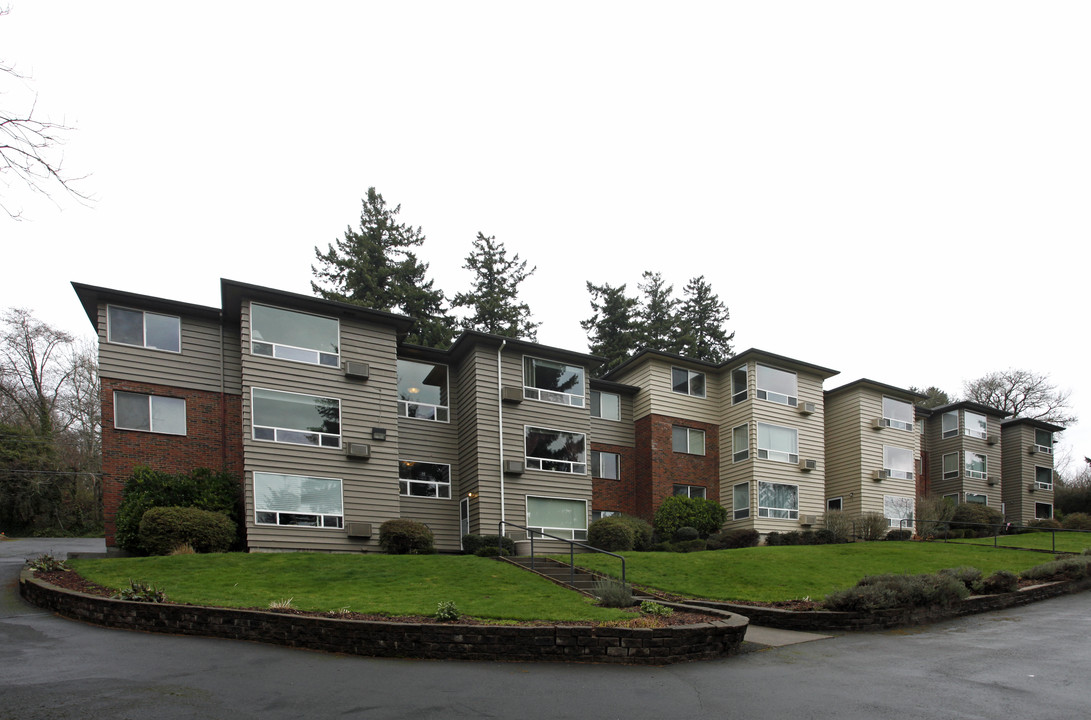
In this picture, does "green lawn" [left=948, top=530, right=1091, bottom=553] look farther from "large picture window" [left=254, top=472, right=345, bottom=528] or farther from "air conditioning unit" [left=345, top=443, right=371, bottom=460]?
"large picture window" [left=254, top=472, right=345, bottom=528]

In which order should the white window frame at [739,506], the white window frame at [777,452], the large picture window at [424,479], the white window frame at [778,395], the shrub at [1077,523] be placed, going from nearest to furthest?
the large picture window at [424,479] → the white window frame at [739,506] → the white window frame at [777,452] → the white window frame at [778,395] → the shrub at [1077,523]

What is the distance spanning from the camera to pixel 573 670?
359 inches

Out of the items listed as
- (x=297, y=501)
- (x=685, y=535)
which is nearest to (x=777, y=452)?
(x=685, y=535)

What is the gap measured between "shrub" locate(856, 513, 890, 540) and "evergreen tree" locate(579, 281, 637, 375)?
2070cm

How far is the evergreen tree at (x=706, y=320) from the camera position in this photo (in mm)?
51375

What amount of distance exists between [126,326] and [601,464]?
54.9 ft

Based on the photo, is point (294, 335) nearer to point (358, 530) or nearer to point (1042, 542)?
point (358, 530)

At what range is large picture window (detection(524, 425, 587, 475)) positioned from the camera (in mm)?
24375

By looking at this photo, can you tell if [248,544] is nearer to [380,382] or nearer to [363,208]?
[380,382]

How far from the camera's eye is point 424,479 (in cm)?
2381

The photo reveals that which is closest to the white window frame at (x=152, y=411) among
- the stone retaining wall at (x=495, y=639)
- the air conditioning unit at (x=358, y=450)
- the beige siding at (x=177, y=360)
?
the beige siding at (x=177, y=360)

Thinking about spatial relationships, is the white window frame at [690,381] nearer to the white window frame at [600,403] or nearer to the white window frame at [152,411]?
the white window frame at [600,403]

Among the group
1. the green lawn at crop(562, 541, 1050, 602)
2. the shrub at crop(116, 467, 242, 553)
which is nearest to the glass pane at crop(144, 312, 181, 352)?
the shrub at crop(116, 467, 242, 553)

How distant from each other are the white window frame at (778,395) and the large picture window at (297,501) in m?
17.3
